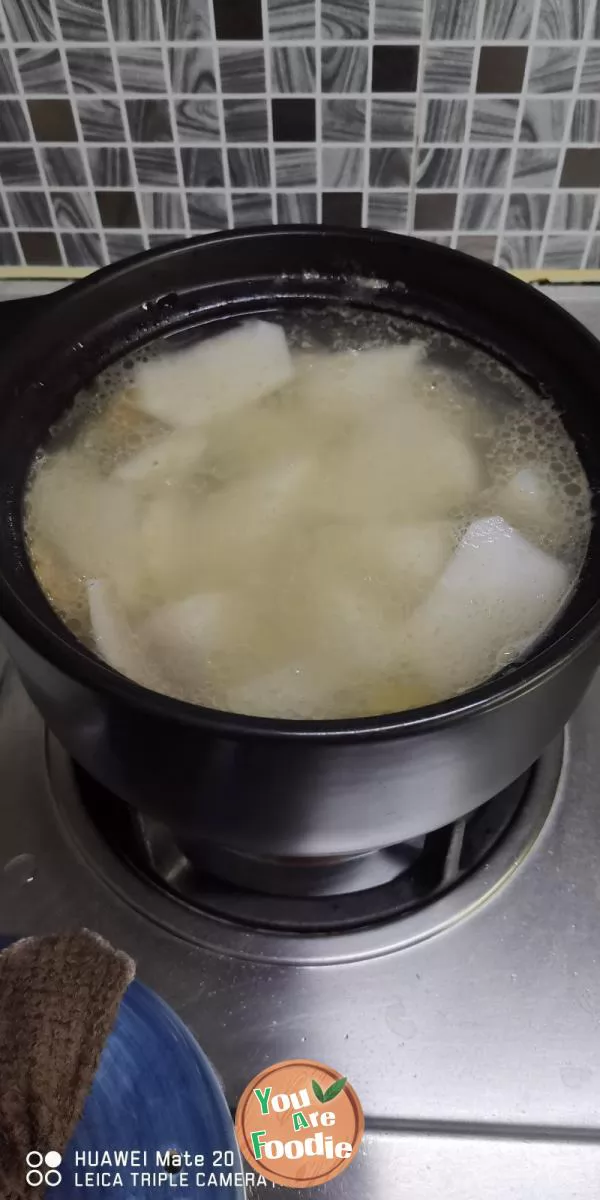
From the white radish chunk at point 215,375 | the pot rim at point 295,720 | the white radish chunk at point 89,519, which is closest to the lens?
the pot rim at point 295,720

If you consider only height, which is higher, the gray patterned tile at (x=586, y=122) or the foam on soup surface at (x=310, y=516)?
the gray patterned tile at (x=586, y=122)

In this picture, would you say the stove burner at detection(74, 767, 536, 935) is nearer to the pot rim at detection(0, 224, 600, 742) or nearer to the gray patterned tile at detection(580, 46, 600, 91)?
the pot rim at detection(0, 224, 600, 742)

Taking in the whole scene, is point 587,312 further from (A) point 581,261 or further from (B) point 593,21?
(B) point 593,21

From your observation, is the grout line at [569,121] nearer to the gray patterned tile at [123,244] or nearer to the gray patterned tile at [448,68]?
the gray patterned tile at [448,68]

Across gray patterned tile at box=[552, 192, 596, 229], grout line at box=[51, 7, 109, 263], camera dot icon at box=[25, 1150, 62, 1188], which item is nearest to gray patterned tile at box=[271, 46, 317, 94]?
grout line at box=[51, 7, 109, 263]

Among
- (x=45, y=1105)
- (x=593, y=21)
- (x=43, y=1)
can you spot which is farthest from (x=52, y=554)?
(x=593, y=21)

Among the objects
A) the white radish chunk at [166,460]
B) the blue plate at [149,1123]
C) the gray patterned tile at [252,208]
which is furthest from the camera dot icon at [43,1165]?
the gray patterned tile at [252,208]
